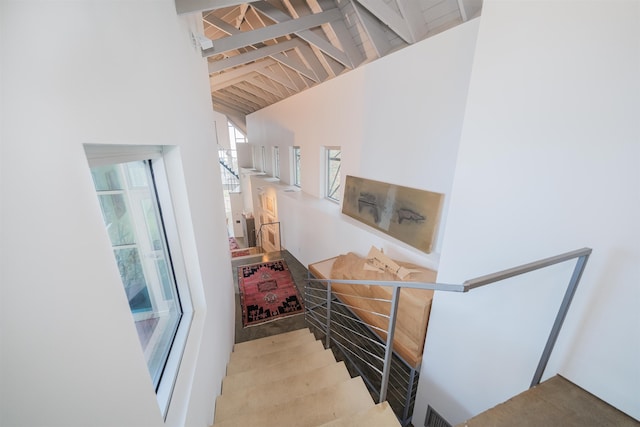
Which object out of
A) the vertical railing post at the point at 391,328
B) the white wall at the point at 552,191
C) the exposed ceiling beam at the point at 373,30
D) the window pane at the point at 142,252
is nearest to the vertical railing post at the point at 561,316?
the white wall at the point at 552,191

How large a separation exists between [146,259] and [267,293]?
10.8 ft

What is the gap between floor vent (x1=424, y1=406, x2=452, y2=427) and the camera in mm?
1740

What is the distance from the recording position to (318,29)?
3.59 meters

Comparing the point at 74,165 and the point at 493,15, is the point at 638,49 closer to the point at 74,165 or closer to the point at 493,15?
the point at 493,15

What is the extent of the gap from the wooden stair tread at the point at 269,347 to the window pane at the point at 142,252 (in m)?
1.27

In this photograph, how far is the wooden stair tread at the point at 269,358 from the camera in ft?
7.08

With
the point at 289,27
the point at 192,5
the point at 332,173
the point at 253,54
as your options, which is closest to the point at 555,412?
the point at 192,5

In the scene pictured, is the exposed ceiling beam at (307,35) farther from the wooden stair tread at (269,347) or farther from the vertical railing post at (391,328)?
the wooden stair tread at (269,347)

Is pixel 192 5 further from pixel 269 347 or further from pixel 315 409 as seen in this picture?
pixel 269 347

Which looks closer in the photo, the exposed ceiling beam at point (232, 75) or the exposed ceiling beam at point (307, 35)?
the exposed ceiling beam at point (307, 35)

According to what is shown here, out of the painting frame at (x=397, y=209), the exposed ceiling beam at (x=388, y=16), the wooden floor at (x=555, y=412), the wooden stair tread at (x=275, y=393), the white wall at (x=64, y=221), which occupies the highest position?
the exposed ceiling beam at (x=388, y=16)

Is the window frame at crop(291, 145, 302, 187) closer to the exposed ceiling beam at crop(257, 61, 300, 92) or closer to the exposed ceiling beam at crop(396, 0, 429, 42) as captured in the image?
the exposed ceiling beam at crop(257, 61, 300, 92)

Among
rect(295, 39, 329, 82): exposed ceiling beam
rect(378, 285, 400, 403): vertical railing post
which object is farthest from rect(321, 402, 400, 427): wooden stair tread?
rect(295, 39, 329, 82): exposed ceiling beam

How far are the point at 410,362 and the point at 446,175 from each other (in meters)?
1.71
